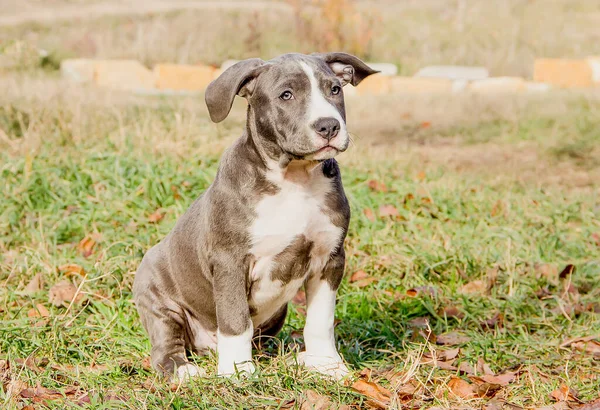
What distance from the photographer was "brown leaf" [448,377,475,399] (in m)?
3.77

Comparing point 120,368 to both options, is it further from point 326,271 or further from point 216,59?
point 216,59

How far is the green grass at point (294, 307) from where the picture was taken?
395 centimetres

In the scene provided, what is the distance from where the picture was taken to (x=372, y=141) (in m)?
10.1

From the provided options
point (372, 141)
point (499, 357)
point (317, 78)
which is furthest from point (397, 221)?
point (372, 141)

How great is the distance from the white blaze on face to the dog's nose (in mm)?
16

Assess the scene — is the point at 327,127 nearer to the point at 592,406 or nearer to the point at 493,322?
the point at 592,406

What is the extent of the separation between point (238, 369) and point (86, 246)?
2447mm

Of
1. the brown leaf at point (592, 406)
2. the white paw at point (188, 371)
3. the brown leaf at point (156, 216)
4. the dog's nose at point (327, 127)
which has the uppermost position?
the dog's nose at point (327, 127)

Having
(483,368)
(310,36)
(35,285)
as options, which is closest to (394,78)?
(310,36)

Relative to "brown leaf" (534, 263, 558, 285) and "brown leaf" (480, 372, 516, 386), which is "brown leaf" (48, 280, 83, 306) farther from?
"brown leaf" (534, 263, 558, 285)

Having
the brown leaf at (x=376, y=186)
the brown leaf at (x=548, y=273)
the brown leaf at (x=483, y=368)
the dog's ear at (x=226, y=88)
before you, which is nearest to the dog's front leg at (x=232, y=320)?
the dog's ear at (x=226, y=88)

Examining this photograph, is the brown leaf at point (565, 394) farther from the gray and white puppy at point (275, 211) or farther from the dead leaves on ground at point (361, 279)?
the dead leaves on ground at point (361, 279)

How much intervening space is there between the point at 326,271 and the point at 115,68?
458 inches

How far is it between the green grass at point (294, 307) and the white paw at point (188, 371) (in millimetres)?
88
